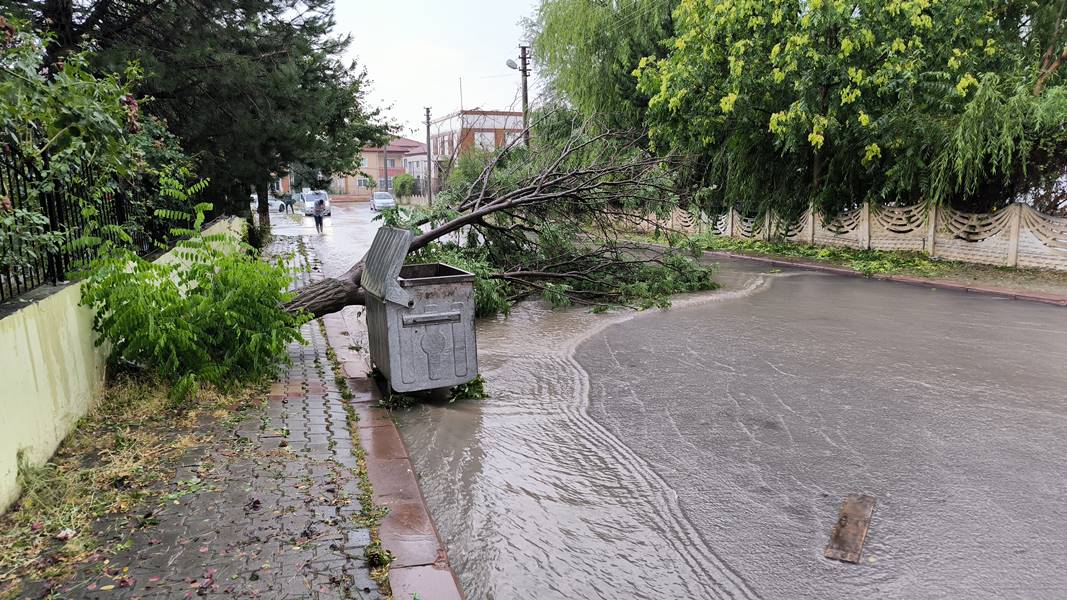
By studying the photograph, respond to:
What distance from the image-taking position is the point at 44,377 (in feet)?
14.5

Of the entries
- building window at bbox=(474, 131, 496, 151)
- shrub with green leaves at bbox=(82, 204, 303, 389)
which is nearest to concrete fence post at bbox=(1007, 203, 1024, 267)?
building window at bbox=(474, 131, 496, 151)

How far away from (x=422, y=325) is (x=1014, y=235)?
1437cm

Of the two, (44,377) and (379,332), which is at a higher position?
(44,377)

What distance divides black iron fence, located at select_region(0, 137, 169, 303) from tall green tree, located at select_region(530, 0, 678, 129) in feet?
63.0

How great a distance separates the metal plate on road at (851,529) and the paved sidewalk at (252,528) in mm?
2342

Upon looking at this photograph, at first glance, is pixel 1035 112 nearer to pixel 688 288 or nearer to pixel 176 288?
pixel 688 288

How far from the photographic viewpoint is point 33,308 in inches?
174

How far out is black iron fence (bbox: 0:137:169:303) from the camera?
454 centimetres

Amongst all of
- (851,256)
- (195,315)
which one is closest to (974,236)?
(851,256)

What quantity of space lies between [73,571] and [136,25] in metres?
9.52

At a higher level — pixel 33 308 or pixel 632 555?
pixel 33 308

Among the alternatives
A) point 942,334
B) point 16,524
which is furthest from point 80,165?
point 942,334

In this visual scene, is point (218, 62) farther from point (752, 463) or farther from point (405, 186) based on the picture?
point (405, 186)

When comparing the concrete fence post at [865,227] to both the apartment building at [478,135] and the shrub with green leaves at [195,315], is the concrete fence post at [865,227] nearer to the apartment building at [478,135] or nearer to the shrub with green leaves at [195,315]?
the apartment building at [478,135]
